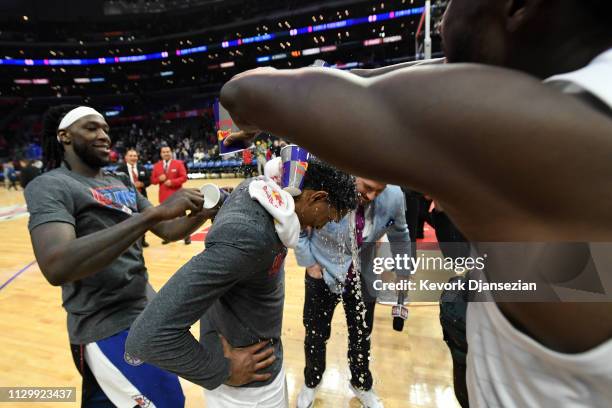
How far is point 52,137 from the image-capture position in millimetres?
1551

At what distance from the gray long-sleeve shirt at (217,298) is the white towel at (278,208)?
22mm

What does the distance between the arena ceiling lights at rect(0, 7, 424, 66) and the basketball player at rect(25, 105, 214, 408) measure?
62.0 feet

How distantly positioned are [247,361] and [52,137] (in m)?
1.39

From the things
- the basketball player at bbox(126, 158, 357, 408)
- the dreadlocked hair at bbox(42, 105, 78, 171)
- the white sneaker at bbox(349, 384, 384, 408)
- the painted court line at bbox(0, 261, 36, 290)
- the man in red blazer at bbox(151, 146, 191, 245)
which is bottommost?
the painted court line at bbox(0, 261, 36, 290)

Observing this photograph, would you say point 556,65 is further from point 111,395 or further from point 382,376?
point 382,376

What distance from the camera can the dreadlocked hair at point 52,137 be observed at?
1513 millimetres

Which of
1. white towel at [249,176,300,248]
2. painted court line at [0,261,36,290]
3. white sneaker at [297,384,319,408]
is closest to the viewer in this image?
white towel at [249,176,300,248]

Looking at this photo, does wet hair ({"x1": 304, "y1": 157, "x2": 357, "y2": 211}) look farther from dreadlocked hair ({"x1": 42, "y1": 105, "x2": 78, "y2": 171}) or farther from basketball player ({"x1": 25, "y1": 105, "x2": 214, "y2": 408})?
dreadlocked hair ({"x1": 42, "y1": 105, "x2": 78, "y2": 171})

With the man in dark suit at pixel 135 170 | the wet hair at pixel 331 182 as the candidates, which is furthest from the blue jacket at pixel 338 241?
the man in dark suit at pixel 135 170

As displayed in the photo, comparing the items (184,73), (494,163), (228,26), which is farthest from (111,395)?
(184,73)

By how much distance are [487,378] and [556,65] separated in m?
0.45

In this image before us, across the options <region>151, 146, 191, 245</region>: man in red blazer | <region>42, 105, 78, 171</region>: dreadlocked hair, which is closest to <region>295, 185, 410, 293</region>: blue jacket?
<region>42, 105, 78, 171</region>: dreadlocked hair

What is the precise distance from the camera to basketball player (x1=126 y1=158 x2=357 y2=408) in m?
0.89

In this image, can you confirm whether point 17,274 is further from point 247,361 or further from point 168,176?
point 247,361
